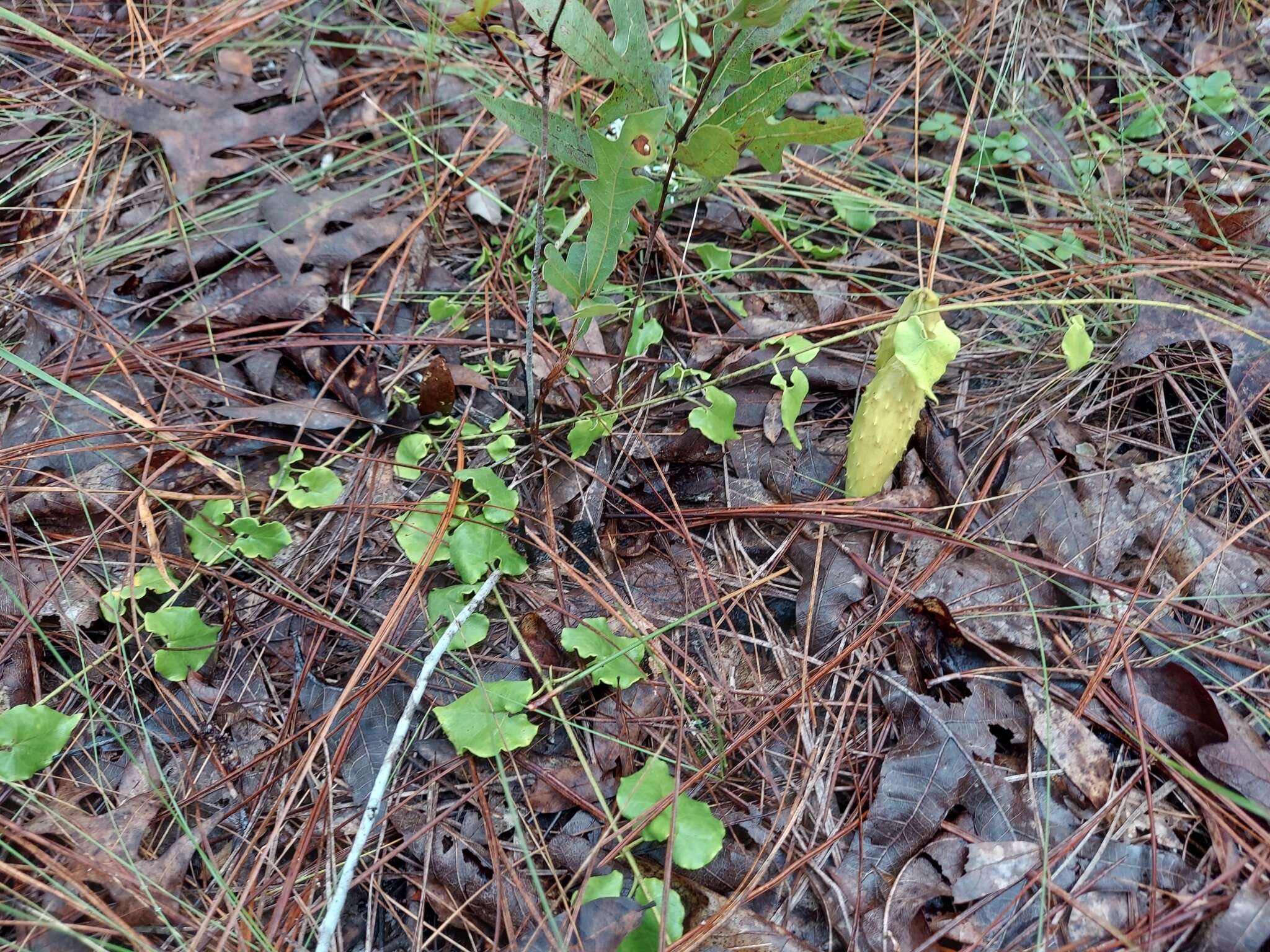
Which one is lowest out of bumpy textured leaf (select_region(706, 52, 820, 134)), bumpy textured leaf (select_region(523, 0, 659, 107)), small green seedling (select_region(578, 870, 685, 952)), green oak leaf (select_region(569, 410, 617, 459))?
small green seedling (select_region(578, 870, 685, 952))

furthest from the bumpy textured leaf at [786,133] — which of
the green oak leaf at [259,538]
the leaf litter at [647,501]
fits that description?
the green oak leaf at [259,538]

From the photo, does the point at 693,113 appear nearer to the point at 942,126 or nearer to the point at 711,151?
the point at 711,151

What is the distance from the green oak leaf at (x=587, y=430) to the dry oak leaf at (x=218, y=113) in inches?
49.9

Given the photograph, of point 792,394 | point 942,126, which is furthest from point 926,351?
point 942,126

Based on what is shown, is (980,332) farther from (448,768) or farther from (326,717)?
(326,717)

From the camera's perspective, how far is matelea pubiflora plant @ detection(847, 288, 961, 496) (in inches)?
48.6

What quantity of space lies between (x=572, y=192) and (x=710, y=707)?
1.29m

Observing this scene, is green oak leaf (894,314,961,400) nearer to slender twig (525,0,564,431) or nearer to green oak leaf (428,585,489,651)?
slender twig (525,0,564,431)

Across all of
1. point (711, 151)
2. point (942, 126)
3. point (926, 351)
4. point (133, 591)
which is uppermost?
point (711, 151)

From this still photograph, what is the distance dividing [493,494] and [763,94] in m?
0.83

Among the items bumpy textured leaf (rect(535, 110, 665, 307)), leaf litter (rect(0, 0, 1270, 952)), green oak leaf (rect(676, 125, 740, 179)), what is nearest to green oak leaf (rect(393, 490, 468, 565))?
leaf litter (rect(0, 0, 1270, 952))

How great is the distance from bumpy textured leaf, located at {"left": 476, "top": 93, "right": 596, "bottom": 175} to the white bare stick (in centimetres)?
74

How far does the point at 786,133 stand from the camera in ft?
4.22

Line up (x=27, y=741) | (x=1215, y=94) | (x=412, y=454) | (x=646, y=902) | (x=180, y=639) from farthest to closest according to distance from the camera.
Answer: (x=1215, y=94) < (x=412, y=454) < (x=180, y=639) < (x=27, y=741) < (x=646, y=902)
